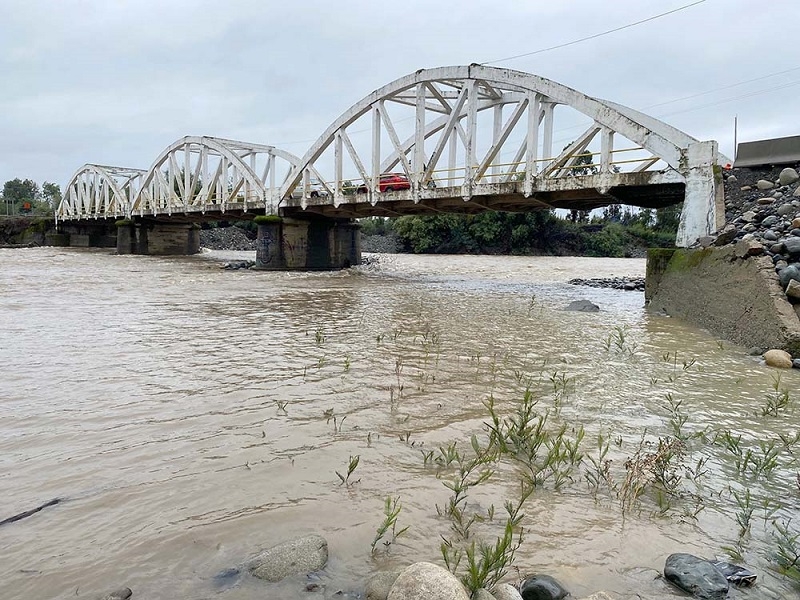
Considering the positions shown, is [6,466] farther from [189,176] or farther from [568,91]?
[189,176]

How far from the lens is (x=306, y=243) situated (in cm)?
3019

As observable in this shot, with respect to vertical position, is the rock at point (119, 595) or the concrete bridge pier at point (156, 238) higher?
the concrete bridge pier at point (156, 238)

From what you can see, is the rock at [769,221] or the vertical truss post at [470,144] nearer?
the rock at [769,221]

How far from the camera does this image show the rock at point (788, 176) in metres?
11.4

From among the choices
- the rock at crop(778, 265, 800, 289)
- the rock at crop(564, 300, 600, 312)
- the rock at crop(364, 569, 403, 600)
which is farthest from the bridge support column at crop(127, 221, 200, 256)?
the rock at crop(364, 569, 403, 600)

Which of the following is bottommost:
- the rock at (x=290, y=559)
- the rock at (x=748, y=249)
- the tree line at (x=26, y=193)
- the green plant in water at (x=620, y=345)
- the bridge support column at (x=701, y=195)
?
the green plant in water at (x=620, y=345)

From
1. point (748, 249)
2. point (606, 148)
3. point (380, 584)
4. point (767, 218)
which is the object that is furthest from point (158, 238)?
point (380, 584)

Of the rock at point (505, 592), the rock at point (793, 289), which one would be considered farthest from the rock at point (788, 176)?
the rock at point (505, 592)

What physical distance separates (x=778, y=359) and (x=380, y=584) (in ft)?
21.9

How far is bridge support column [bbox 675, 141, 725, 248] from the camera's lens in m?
13.3

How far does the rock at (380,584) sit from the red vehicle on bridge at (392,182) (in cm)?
2324

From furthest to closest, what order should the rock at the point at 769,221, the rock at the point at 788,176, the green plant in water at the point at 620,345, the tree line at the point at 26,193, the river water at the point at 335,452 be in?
1. the tree line at the point at 26,193
2. the rock at the point at 788,176
3. the rock at the point at 769,221
4. the green plant in water at the point at 620,345
5. the river water at the point at 335,452

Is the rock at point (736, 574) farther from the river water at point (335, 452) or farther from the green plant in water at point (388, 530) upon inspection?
the green plant in water at point (388, 530)

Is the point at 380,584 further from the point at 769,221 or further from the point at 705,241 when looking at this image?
the point at 705,241
